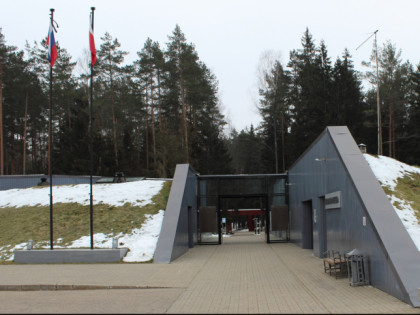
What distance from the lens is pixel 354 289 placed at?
32.0 ft

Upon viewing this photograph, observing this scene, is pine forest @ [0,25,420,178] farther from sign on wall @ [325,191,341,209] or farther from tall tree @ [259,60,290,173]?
sign on wall @ [325,191,341,209]

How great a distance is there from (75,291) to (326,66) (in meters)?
39.6

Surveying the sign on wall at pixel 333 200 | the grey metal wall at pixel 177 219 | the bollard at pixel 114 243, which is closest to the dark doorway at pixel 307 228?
the grey metal wall at pixel 177 219

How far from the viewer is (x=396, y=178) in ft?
54.0

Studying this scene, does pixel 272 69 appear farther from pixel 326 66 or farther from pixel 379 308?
pixel 379 308

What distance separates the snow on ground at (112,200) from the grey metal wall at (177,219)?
0.78 meters

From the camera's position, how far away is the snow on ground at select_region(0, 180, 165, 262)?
56.9 feet

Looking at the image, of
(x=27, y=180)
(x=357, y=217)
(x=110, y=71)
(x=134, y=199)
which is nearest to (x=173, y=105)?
(x=110, y=71)

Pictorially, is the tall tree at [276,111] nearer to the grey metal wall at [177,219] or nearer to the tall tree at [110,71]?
the tall tree at [110,71]

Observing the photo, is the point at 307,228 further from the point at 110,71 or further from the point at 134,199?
the point at 110,71

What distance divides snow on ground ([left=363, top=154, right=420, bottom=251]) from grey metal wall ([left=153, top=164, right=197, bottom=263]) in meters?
7.39

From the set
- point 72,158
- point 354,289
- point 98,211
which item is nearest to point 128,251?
point 98,211

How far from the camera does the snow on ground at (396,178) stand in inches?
502

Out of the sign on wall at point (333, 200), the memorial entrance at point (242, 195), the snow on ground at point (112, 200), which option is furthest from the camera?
the memorial entrance at point (242, 195)
